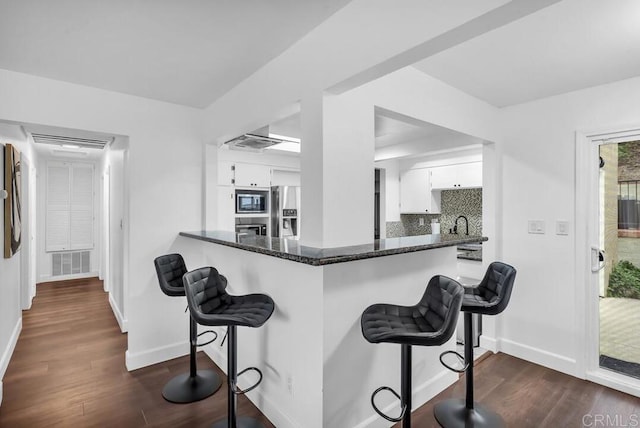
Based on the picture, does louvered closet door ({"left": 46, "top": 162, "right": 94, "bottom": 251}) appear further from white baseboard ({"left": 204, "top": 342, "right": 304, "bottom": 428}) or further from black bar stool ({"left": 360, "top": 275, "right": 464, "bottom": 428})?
black bar stool ({"left": 360, "top": 275, "right": 464, "bottom": 428})

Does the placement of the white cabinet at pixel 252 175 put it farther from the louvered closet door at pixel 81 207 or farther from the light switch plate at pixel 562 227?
the louvered closet door at pixel 81 207

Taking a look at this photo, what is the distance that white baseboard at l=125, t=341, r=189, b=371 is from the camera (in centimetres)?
280

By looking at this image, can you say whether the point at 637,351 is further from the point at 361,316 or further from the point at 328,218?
the point at 328,218

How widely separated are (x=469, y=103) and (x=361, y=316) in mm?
2108

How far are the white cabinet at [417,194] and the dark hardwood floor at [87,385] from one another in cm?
367

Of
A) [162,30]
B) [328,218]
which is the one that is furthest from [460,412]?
[162,30]

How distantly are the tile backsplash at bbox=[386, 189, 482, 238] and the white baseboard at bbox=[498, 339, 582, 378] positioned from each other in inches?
74.5

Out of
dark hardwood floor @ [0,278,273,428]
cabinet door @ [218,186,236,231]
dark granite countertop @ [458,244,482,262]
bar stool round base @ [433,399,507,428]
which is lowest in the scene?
dark hardwood floor @ [0,278,273,428]

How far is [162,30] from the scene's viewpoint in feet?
6.04

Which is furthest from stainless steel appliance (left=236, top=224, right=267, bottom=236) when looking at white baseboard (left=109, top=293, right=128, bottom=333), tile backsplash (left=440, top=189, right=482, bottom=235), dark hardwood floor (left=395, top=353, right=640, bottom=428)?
dark hardwood floor (left=395, top=353, right=640, bottom=428)

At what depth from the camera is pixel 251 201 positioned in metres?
4.61

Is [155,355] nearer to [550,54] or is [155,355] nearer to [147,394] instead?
[147,394]

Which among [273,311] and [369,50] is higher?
[369,50]

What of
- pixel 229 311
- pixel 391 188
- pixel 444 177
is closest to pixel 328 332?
pixel 229 311
